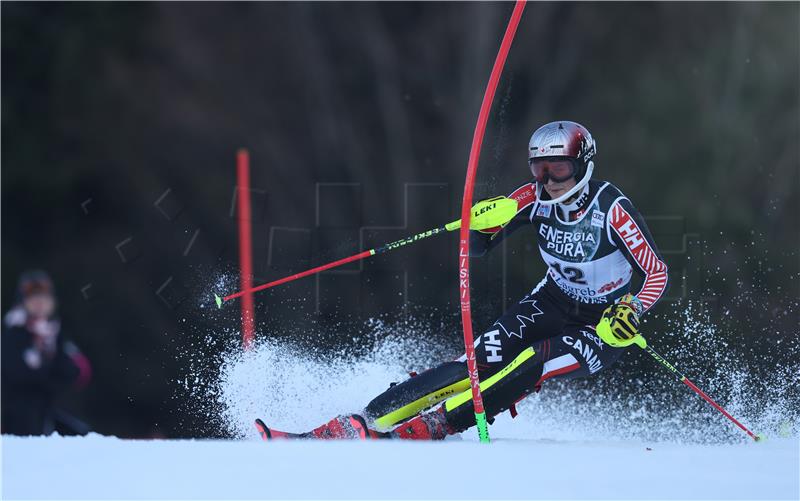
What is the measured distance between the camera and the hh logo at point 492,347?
4.33m

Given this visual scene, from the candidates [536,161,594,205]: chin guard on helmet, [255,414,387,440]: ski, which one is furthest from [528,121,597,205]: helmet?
[255,414,387,440]: ski

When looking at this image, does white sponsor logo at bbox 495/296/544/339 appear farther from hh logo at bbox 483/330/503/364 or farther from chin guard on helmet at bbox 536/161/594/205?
chin guard on helmet at bbox 536/161/594/205

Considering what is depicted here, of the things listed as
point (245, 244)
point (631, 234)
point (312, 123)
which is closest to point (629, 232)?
point (631, 234)

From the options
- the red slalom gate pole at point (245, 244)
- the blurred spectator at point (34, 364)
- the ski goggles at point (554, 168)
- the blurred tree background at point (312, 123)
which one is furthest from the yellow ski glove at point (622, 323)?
the blurred tree background at point (312, 123)

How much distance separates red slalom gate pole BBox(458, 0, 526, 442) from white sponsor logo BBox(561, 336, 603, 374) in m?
0.44

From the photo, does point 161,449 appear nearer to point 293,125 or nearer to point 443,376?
point 443,376

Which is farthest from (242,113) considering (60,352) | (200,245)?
(60,352)

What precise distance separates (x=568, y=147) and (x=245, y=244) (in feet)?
19.2

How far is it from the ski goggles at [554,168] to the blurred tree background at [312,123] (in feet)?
16.5

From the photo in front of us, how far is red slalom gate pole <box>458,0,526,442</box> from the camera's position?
3.90 meters

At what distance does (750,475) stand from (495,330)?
1430 mm

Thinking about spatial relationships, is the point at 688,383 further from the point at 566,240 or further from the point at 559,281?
the point at 566,240

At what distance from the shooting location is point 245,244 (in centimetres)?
955

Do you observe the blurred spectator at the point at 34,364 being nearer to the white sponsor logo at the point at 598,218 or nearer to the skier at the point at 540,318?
the skier at the point at 540,318
